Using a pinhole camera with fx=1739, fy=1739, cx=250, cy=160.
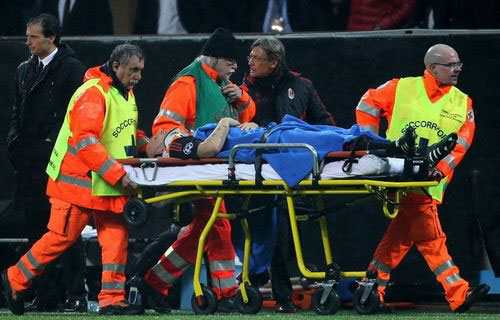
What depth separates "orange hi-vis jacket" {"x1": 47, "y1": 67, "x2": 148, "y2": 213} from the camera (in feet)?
34.4

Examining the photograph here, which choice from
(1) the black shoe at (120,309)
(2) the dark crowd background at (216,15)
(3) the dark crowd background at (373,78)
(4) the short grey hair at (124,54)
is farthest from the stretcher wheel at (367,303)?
(2) the dark crowd background at (216,15)

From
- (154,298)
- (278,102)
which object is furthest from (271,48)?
(154,298)

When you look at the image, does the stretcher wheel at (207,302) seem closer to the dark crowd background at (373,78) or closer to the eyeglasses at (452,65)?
the eyeglasses at (452,65)

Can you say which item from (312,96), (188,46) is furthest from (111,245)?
(188,46)

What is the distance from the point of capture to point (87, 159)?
10.5 metres

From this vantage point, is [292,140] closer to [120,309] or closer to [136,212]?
[136,212]

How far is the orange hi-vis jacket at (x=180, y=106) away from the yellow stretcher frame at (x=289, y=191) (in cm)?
48

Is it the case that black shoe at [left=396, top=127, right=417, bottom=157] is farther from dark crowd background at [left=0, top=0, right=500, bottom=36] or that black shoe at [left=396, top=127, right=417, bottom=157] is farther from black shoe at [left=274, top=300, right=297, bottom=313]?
dark crowd background at [left=0, top=0, right=500, bottom=36]

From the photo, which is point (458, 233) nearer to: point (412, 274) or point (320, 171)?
point (412, 274)

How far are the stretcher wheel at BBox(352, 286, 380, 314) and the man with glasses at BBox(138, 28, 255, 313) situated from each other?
0.88m

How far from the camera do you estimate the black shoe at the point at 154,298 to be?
1121 centimetres

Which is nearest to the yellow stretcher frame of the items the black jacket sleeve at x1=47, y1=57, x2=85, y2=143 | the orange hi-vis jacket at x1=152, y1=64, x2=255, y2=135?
the orange hi-vis jacket at x1=152, y1=64, x2=255, y2=135

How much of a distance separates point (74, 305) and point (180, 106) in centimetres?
181

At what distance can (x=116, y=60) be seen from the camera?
10.9 meters
